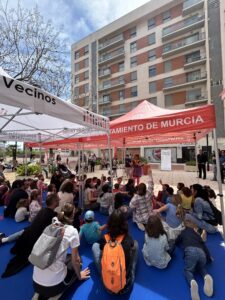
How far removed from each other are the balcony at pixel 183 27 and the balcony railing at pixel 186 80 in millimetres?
6899

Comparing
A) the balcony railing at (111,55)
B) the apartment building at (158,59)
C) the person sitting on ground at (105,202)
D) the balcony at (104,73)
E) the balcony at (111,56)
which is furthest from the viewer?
the balcony at (104,73)

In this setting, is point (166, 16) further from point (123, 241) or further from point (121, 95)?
point (123, 241)

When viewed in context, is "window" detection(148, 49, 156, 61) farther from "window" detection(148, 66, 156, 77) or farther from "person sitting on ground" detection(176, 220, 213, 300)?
"person sitting on ground" detection(176, 220, 213, 300)

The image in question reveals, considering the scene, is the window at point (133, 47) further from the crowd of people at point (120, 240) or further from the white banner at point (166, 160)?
the crowd of people at point (120, 240)

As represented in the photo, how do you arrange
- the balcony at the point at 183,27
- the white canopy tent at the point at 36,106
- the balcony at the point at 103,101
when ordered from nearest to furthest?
the white canopy tent at the point at 36,106 < the balcony at the point at 183,27 < the balcony at the point at 103,101

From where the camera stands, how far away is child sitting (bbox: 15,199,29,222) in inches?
217

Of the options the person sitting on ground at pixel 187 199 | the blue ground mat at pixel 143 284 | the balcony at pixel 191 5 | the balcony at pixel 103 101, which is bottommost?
the blue ground mat at pixel 143 284

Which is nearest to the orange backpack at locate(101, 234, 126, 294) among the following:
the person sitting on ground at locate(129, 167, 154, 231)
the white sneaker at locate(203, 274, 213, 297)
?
the white sneaker at locate(203, 274, 213, 297)

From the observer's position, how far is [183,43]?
3253 centimetres

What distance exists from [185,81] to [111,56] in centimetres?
1699

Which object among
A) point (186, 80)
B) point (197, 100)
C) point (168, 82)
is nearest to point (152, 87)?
point (168, 82)

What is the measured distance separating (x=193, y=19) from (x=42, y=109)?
121ft

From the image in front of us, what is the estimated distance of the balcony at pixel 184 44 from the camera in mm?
30844

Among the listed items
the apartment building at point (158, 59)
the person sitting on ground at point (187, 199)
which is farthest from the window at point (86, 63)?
the person sitting on ground at point (187, 199)
